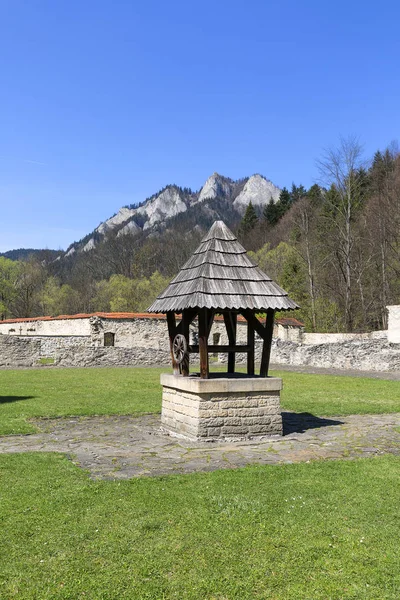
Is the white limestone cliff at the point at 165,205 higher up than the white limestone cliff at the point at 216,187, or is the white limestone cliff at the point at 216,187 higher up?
the white limestone cliff at the point at 216,187

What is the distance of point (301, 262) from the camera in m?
43.5

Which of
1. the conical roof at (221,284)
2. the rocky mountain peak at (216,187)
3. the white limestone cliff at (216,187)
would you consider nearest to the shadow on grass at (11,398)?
the conical roof at (221,284)

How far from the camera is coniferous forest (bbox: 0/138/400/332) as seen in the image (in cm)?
3725

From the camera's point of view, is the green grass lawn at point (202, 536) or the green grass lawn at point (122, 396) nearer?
the green grass lawn at point (202, 536)

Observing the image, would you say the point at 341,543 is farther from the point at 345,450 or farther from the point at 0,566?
the point at 345,450

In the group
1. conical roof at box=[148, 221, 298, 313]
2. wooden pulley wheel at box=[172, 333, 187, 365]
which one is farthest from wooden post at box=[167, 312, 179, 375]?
conical roof at box=[148, 221, 298, 313]

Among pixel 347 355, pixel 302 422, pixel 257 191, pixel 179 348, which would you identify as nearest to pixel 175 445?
pixel 179 348

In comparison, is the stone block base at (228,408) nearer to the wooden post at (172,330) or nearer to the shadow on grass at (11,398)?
the wooden post at (172,330)

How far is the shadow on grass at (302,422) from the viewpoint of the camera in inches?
364

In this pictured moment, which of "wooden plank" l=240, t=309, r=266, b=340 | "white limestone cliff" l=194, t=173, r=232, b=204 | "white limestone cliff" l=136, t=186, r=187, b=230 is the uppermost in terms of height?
"white limestone cliff" l=194, t=173, r=232, b=204

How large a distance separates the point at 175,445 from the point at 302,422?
131 inches

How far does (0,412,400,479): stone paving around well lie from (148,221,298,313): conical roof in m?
2.19

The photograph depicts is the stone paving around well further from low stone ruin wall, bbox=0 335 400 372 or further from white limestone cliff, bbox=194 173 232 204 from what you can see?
white limestone cliff, bbox=194 173 232 204

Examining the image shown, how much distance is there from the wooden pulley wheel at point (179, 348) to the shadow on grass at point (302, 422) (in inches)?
89.0
